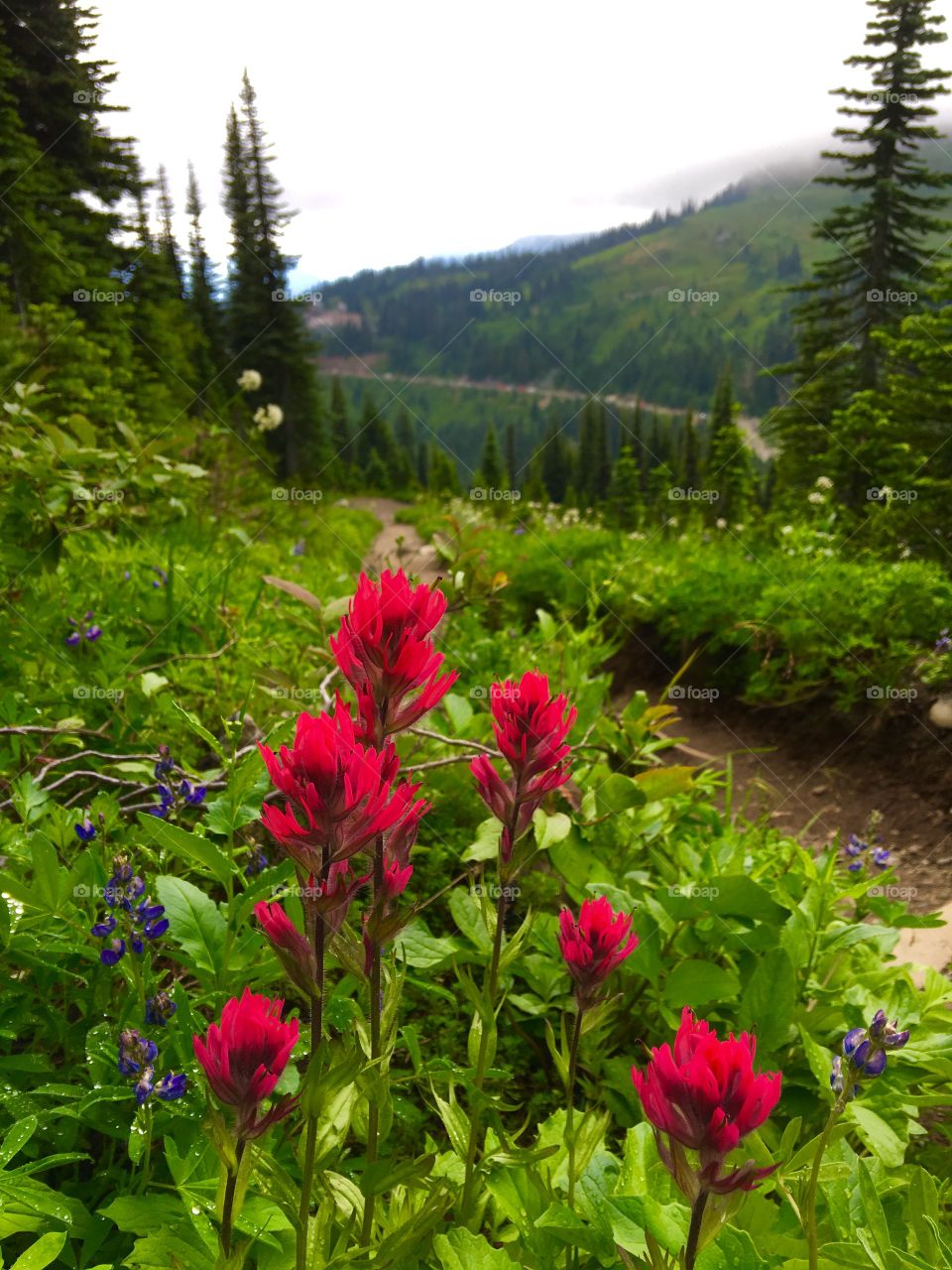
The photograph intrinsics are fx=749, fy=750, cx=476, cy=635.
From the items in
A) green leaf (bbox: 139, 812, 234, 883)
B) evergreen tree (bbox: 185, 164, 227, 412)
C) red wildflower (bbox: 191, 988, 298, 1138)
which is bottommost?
green leaf (bbox: 139, 812, 234, 883)

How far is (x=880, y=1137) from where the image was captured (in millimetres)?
1651

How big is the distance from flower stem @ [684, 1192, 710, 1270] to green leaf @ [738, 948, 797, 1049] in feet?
3.69

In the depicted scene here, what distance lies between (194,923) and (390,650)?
3.10 feet

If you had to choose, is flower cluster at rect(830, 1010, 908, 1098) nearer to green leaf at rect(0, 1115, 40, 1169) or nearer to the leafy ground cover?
the leafy ground cover

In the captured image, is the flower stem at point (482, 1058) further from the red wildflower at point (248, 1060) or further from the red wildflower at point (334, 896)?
the red wildflower at point (248, 1060)

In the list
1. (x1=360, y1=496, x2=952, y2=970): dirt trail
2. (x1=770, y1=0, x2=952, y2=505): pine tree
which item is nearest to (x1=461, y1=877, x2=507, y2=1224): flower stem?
(x1=360, y1=496, x2=952, y2=970): dirt trail

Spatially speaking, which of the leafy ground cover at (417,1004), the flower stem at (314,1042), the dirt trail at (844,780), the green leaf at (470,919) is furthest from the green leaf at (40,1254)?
the dirt trail at (844,780)

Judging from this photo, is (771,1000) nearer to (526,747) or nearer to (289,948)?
(526,747)

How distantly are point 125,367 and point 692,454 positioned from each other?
47.4 meters

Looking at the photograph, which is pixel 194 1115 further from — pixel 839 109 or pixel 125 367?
pixel 839 109

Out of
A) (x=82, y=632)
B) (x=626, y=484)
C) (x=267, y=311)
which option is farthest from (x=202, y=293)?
(x=82, y=632)

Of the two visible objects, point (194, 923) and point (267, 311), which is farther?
point (267, 311)

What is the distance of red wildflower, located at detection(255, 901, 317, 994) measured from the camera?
0.88 metres

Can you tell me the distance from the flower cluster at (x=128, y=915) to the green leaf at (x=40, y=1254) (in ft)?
1.50
